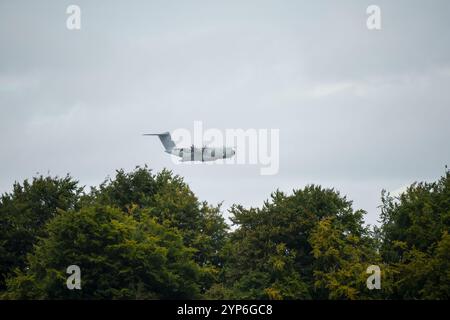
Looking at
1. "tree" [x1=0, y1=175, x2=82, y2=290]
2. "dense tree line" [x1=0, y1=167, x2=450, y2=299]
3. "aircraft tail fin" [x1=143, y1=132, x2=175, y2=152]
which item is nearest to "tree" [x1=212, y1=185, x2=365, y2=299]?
"dense tree line" [x1=0, y1=167, x2=450, y2=299]

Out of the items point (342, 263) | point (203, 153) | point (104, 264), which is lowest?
point (104, 264)

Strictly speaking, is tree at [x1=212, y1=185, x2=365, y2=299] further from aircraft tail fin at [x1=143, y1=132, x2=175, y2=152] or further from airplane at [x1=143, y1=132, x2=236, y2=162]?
aircraft tail fin at [x1=143, y1=132, x2=175, y2=152]

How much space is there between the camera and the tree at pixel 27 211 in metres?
118

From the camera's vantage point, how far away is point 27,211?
4808 inches

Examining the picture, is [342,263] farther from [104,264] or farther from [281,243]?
[104,264]

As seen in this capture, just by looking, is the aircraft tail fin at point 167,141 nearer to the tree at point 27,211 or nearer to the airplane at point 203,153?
the airplane at point 203,153

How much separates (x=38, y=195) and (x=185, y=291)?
25.4 m

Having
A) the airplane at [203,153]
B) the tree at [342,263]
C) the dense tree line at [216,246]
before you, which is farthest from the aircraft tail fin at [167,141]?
the tree at [342,263]

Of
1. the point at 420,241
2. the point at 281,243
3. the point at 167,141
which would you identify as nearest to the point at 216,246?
the point at 281,243

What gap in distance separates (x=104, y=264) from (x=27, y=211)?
907 inches

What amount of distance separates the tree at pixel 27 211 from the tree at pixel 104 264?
26.7 ft
